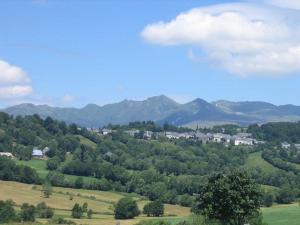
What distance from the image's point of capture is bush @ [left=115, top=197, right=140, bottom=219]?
4824 inches

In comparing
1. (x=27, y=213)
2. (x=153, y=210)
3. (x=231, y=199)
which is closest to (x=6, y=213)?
(x=27, y=213)

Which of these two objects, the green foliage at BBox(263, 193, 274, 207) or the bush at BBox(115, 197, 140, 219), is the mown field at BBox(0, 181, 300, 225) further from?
the green foliage at BBox(263, 193, 274, 207)

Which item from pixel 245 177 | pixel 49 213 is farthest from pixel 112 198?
pixel 245 177

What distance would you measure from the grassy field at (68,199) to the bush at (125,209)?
174 cm

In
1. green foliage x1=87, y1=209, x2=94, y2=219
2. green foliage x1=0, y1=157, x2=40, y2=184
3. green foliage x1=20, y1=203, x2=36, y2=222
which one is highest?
green foliage x1=0, y1=157, x2=40, y2=184

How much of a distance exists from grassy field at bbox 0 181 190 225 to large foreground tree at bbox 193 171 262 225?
5723 centimetres

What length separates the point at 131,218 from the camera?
122m

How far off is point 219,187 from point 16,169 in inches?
4420

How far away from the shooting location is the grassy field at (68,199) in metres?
126

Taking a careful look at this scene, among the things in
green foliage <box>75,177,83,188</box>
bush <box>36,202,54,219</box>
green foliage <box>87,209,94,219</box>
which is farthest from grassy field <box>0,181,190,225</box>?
green foliage <box>75,177,83,188</box>

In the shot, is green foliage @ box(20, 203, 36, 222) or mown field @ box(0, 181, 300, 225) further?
mown field @ box(0, 181, 300, 225)

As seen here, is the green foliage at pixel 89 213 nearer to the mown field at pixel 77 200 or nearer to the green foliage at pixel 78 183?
the mown field at pixel 77 200

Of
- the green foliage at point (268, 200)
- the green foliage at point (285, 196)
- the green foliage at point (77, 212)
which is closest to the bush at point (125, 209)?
the green foliage at point (77, 212)

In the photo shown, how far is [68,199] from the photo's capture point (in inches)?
5477
